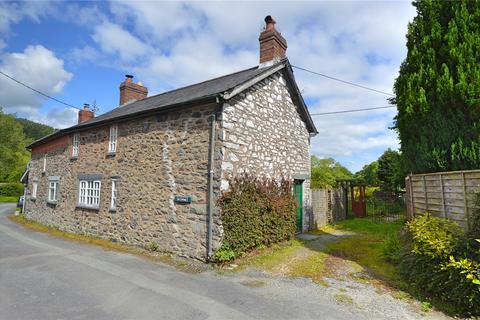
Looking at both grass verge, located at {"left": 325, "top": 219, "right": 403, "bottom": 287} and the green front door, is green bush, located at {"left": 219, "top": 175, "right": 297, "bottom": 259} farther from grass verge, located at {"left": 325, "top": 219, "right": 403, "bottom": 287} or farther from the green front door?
grass verge, located at {"left": 325, "top": 219, "right": 403, "bottom": 287}

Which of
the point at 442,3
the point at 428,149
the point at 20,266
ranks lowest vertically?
the point at 20,266

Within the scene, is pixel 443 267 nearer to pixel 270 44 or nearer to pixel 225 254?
pixel 225 254

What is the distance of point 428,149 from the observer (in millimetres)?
7441

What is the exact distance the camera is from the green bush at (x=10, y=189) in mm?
39875

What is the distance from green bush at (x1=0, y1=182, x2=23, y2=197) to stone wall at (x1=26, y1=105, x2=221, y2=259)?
36.5 metres

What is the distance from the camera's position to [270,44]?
452 inches

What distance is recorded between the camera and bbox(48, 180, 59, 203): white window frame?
1522 centimetres

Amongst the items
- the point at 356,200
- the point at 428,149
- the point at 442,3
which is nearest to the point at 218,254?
the point at 428,149

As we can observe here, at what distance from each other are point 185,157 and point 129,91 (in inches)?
452

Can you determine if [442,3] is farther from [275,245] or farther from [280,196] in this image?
[275,245]

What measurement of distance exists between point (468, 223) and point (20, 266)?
35.9 ft

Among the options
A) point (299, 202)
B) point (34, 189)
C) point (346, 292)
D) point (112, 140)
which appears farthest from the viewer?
point (34, 189)

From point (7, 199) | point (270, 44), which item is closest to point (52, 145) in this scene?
point (270, 44)

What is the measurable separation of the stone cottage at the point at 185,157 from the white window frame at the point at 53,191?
0.40m
